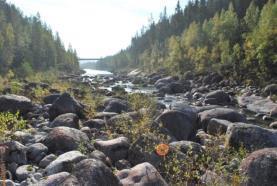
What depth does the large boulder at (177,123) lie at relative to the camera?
17.6m

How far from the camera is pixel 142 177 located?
8.78 m

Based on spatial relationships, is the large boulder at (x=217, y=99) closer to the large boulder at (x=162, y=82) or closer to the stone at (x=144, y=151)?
the large boulder at (x=162, y=82)

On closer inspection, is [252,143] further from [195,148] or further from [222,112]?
[222,112]

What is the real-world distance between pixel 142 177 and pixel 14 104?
1313 centimetres

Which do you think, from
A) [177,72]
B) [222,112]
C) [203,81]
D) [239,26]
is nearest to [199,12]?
[177,72]

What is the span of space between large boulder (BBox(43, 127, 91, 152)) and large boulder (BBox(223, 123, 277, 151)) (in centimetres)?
512

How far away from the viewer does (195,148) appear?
41.8 feet

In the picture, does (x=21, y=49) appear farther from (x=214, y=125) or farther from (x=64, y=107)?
(x=214, y=125)

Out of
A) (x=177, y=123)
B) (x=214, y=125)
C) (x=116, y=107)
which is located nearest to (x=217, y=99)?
(x=116, y=107)

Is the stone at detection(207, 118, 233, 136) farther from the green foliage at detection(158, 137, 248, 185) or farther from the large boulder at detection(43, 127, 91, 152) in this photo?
the large boulder at detection(43, 127, 91, 152)

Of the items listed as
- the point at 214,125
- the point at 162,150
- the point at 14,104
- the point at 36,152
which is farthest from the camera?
the point at 14,104

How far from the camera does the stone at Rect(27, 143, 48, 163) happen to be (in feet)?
40.2

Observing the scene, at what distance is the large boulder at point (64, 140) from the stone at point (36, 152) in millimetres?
373

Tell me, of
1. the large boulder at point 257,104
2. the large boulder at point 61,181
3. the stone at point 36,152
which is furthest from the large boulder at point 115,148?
the large boulder at point 257,104
